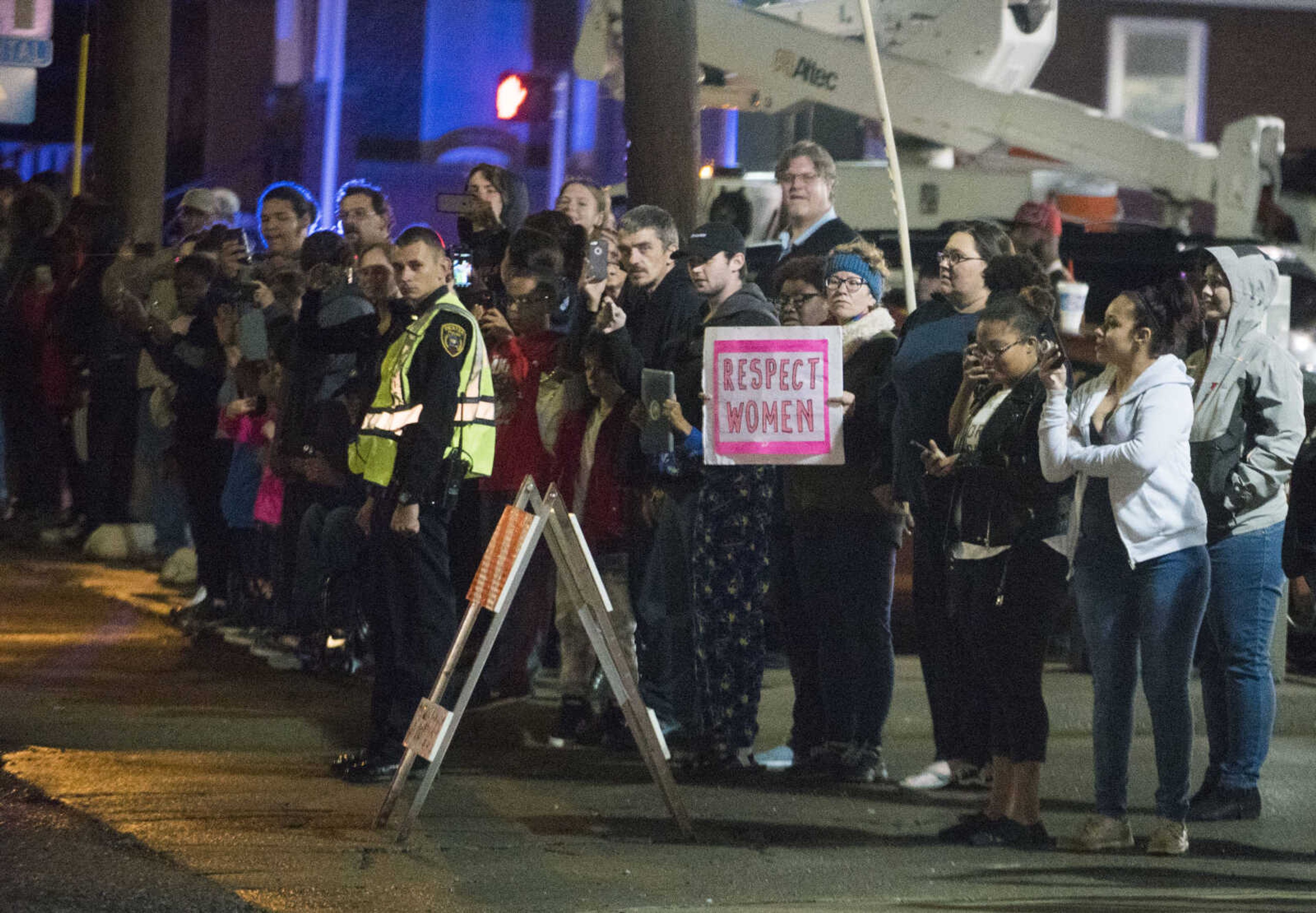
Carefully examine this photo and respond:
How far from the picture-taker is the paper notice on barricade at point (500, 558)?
7062 mm

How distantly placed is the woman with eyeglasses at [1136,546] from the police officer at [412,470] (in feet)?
7.08

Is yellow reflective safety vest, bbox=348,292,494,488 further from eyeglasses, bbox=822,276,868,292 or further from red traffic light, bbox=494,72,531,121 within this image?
red traffic light, bbox=494,72,531,121

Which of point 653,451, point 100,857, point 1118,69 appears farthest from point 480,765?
point 1118,69

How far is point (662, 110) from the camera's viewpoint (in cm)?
983

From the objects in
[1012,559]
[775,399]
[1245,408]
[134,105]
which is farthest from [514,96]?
A: [1012,559]

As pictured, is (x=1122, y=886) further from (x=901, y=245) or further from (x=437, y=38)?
(x=437, y=38)

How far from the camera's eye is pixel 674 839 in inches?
279

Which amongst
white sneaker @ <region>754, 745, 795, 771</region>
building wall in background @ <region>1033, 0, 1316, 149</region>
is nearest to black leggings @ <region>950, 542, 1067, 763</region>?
white sneaker @ <region>754, 745, 795, 771</region>

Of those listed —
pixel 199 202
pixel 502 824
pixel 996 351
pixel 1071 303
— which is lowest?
pixel 502 824

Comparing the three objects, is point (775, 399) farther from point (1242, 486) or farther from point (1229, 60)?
point (1229, 60)

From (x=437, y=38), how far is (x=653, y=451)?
18.5m

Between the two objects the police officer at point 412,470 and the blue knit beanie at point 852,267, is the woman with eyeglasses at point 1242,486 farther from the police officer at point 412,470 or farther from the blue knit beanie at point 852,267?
the police officer at point 412,470

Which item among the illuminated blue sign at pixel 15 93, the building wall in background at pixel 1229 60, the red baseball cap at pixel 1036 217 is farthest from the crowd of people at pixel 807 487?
the building wall in background at pixel 1229 60

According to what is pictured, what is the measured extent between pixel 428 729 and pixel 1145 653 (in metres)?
2.45
